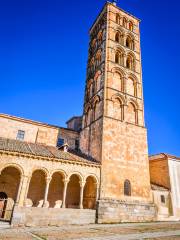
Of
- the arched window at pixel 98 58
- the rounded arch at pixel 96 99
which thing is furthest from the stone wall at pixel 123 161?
the arched window at pixel 98 58

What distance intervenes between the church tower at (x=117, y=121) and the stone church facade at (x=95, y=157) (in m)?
0.08

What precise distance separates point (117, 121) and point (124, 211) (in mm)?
9207

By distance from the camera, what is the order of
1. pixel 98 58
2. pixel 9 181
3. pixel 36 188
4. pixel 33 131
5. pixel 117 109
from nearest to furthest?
pixel 9 181
pixel 36 188
pixel 117 109
pixel 33 131
pixel 98 58

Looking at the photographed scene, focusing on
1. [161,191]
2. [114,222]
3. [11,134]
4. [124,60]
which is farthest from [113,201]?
[124,60]

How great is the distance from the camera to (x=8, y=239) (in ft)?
27.6

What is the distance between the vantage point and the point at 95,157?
20781mm

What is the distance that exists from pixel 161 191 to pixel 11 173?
690 inches

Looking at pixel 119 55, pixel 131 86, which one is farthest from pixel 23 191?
pixel 119 55

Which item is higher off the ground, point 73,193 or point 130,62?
point 130,62

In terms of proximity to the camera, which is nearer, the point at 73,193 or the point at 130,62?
the point at 73,193

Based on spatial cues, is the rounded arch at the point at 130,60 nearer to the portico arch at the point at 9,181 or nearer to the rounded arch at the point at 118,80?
the rounded arch at the point at 118,80

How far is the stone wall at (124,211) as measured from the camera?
17.3 m

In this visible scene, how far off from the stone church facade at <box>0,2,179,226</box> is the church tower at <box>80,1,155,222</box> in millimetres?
84

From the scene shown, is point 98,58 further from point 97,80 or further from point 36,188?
point 36,188
